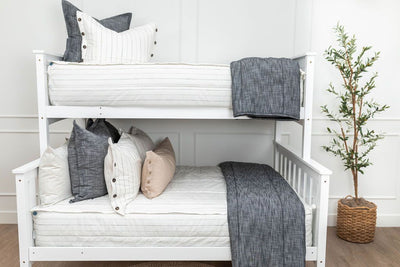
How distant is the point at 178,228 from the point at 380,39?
6.89 feet

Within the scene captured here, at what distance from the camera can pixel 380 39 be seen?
2.86 m

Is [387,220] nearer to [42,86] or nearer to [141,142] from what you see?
[141,142]

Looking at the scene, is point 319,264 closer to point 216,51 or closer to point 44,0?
point 216,51

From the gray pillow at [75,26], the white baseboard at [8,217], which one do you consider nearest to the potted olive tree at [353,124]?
the gray pillow at [75,26]

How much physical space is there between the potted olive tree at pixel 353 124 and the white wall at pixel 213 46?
86mm

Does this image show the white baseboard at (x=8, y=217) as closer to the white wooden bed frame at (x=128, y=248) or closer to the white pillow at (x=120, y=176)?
the white wooden bed frame at (x=128, y=248)

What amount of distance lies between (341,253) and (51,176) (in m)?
1.85

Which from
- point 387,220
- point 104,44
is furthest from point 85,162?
point 387,220

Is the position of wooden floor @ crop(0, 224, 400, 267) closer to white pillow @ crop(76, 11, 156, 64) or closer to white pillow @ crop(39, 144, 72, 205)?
white pillow @ crop(39, 144, 72, 205)

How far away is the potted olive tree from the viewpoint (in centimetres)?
265

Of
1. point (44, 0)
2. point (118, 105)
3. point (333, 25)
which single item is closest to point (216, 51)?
point (333, 25)

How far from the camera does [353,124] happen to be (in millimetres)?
2943

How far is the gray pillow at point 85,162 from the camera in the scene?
195 centimetres

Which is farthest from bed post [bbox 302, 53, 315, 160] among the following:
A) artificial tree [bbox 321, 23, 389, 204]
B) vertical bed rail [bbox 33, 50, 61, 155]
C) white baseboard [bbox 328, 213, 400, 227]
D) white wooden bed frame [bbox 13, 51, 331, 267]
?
vertical bed rail [bbox 33, 50, 61, 155]
